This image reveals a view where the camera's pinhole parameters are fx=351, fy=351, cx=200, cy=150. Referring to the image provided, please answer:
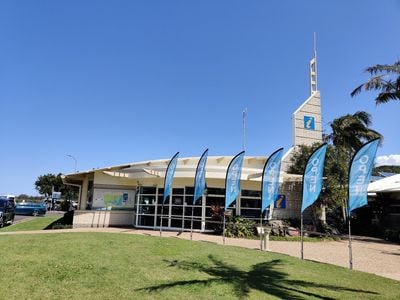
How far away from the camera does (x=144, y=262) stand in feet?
32.7

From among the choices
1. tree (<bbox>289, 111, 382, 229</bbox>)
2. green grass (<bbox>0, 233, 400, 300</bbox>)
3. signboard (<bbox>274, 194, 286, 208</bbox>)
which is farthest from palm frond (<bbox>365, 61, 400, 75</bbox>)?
green grass (<bbox>0, 233, 400, 300</bbox>)

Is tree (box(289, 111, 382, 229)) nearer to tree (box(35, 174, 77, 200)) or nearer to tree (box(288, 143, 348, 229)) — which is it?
tree (box(288, 143, 348, 229))

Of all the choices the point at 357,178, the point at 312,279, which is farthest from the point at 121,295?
the point at 357,178

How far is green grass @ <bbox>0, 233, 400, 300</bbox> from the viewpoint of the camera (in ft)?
23.1

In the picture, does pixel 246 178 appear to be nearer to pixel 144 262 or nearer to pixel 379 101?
pixel 379 101

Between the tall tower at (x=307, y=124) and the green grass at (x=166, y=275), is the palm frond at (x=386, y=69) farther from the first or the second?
the green grass at (x=166, y=275)

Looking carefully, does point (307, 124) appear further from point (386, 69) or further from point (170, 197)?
point (170, 197)

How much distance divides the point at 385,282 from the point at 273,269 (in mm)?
2813

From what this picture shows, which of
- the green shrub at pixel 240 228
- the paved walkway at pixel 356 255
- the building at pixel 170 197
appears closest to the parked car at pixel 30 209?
the building at pixel 170 197

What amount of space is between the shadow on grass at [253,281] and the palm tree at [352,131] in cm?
2008

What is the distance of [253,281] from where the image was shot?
835cm

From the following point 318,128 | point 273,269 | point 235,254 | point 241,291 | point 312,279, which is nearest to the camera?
point 241,291

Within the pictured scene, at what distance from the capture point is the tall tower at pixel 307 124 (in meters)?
25.3

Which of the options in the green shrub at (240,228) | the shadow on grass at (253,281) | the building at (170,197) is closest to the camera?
the shadow on grass at (253,281)
